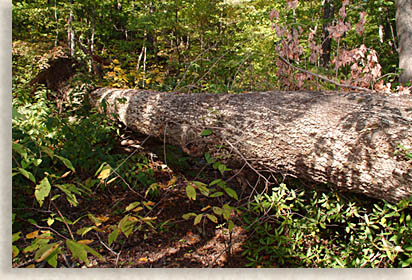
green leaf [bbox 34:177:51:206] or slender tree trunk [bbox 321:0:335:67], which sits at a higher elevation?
slender tree trunk [bbox 321:0:335:67]

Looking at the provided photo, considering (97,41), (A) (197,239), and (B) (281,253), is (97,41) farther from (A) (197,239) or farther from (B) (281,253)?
(B) (281,253)

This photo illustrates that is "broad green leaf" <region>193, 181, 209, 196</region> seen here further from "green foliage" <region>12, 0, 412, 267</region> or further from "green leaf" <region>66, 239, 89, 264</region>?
"green leaf" <region>66, 239, 89, 264</region>

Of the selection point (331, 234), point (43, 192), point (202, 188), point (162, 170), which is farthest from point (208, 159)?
point (162, 170)

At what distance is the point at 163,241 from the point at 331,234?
97cm

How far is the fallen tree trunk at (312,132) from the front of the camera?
1.12 metres

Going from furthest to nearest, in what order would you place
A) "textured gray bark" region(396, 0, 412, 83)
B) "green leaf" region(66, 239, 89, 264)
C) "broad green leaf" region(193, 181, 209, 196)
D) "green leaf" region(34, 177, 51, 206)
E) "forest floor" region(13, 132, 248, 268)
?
"textured gray bark" region(396, 0, 412, 83) → "forest floor" region(13, 132, 248, 268) → "broad green leaf" region(193, 181, 209, 196) → "green leaf" region(34, 177, 51, 206) → "green leaf" region(66, 239, 89, 264)

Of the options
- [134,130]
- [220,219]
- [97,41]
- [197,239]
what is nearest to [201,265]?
[197,239]

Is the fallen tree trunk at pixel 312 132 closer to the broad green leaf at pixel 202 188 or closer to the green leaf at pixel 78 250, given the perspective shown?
the broad green leaf at pixel 202 188

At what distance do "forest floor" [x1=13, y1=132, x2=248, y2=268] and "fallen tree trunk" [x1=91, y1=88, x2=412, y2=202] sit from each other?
17.7 inches

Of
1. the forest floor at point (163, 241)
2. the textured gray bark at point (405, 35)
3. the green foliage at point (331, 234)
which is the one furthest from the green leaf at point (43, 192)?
the textured gray bark at point (405, 35)

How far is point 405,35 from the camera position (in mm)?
2666

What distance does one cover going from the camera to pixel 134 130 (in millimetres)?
2383

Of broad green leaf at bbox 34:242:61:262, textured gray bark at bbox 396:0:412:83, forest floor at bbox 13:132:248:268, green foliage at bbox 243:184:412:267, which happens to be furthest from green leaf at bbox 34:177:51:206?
textured gray bark at bbox 396:0:412:83

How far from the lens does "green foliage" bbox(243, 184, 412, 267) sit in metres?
1.13
